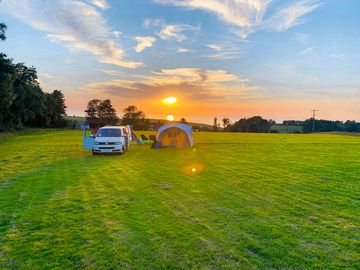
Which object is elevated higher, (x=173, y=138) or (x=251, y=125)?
(x=251, y=125)

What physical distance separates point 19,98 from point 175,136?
37.9m

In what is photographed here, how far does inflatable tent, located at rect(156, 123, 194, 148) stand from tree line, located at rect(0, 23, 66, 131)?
20.2 m

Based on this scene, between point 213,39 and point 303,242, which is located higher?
point 213,39

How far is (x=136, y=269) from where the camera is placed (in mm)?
4906

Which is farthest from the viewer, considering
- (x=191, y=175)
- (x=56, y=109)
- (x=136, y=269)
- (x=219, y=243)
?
(x=56, y=109)

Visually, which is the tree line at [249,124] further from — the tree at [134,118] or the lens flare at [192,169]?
the lens flare at [192,169]

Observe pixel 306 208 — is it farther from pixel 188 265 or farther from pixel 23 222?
pixel 23 222

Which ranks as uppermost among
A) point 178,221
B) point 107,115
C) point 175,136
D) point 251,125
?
point 107,115

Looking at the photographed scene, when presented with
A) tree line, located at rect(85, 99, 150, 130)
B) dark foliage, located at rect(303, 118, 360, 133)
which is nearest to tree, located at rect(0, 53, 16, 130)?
tree line, located at rect(85, 99, 150, 130)

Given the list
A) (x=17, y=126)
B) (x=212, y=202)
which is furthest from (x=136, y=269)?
(x=17, y=126)

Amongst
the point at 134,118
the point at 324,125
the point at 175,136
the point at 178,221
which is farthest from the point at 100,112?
the point at 178,221

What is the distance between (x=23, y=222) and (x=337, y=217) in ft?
23.6

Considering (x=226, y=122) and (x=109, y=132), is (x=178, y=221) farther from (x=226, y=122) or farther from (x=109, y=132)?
(x=226, y=122)

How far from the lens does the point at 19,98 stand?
5428cm
